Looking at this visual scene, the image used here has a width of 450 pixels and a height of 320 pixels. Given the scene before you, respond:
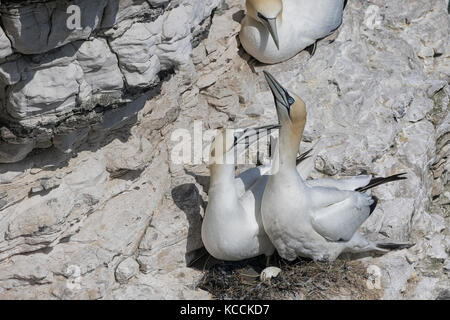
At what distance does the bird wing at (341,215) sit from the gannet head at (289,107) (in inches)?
23.2

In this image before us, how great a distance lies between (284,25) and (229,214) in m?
2.06

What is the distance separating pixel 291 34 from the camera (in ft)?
23.0

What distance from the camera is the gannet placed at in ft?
A: 18.5

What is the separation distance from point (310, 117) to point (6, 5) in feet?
10.9

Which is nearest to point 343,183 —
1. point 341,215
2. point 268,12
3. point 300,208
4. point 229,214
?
point 341,215

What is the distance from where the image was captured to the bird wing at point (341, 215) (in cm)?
575

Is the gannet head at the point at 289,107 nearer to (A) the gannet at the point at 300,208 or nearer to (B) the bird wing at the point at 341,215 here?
(A) the gannet at the point at 300,208

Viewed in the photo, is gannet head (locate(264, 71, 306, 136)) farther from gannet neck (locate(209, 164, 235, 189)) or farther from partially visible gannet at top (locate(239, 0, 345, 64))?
partially visible gannet at top (locate(239, 0, 345, 64))

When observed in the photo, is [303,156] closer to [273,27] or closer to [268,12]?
[273,27]

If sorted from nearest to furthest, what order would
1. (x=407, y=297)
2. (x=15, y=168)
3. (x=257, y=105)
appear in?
(x=15, y=168), (x=407, y=297), (x=257, y=105)

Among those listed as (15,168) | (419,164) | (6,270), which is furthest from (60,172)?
(419,164)

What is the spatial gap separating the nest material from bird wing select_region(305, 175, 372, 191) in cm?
58

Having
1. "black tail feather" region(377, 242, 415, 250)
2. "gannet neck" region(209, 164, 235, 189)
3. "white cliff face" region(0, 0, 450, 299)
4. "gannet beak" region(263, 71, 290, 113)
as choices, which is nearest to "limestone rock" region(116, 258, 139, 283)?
"white cliff face" region(0, 0, 450, 299)

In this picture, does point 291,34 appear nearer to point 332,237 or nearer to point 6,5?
point 332,237
